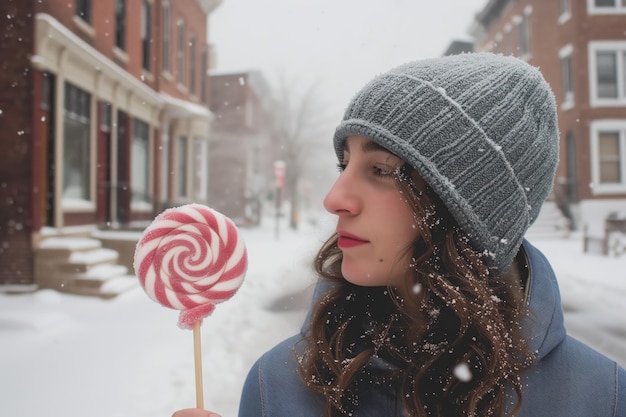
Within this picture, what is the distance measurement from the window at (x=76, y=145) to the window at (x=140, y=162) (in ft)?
6.05

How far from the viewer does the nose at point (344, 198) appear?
1.14 meters

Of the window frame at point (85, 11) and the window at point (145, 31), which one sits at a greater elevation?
the window at point (145, 31)

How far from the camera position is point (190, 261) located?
4.55 feet

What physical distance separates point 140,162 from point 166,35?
331 cm

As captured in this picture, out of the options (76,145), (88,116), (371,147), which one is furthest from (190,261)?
(88,116)

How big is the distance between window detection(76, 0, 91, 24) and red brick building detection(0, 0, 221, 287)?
0.02 m

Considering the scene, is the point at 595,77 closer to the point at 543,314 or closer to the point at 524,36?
the point at 524,36

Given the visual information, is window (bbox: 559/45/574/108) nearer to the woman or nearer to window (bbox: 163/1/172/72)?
window (bbox: 163/1/172/72)

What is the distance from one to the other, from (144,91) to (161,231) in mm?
Result: 11253

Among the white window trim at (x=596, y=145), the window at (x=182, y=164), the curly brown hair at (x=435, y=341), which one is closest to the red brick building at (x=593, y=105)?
the white window trim at (x=596, y=145)

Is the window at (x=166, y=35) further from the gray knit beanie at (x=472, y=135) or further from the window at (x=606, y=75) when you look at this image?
the window at (x=606, y=75)

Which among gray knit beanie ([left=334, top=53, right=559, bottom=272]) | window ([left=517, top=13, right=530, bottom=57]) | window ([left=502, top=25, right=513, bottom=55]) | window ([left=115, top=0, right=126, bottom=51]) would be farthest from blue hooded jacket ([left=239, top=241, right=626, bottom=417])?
window ([left=502, top=25, right=513, bottom=55])

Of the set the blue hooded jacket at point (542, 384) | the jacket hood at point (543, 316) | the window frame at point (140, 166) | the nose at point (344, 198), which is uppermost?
the window frame at point (140, 166)

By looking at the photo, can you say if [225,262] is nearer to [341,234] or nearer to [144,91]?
[341,234]
